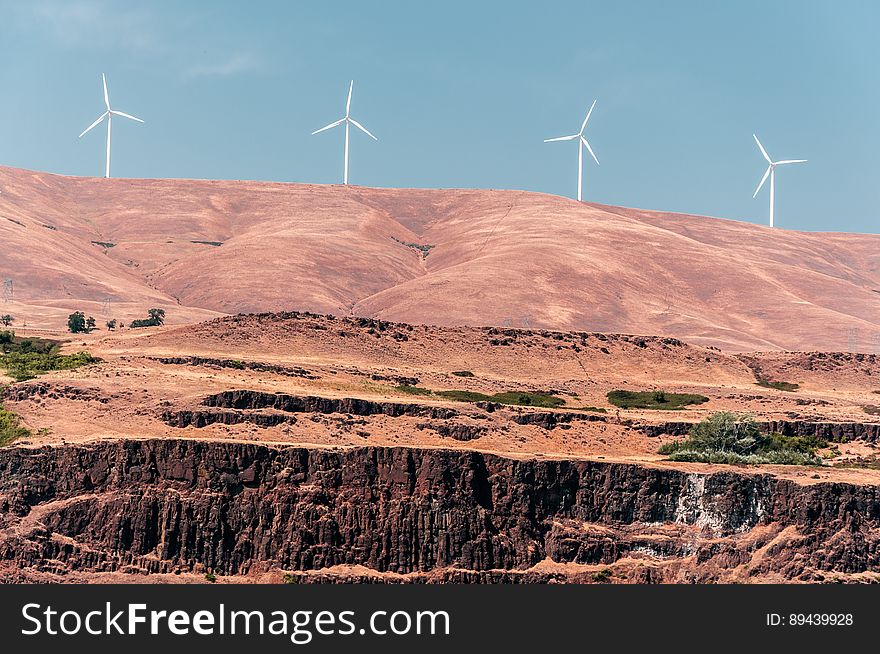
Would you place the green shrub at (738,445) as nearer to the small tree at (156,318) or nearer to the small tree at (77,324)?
the small tree at (77,324)

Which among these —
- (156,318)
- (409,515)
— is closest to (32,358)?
(409,515)

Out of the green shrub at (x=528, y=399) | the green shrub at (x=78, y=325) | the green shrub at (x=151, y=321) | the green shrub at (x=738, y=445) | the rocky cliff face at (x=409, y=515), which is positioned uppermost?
the green shrub at (x=151, y=321)

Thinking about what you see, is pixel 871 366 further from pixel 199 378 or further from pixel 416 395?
pixel 199 378

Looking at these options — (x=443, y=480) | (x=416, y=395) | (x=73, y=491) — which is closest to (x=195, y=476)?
(x=73, y=491)

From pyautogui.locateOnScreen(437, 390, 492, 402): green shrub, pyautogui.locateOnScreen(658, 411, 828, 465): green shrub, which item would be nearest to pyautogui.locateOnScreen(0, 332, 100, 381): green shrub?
pyautogui.locateOnScreen(437, 390, 492, 402): green shrub

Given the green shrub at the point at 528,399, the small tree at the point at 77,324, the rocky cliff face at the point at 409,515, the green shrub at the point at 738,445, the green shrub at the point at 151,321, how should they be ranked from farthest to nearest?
the green shrub at the point at 151,321
the small tree at the point at 77,324
the green shrub at the point at 528,399
the green shrub at the point at 738,445
the rocky cliff face at the point at 409,515

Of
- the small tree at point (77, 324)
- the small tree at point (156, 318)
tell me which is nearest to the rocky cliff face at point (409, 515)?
the small tree at point (77, 324)

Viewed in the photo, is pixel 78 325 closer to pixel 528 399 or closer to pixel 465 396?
pixel 465 396
